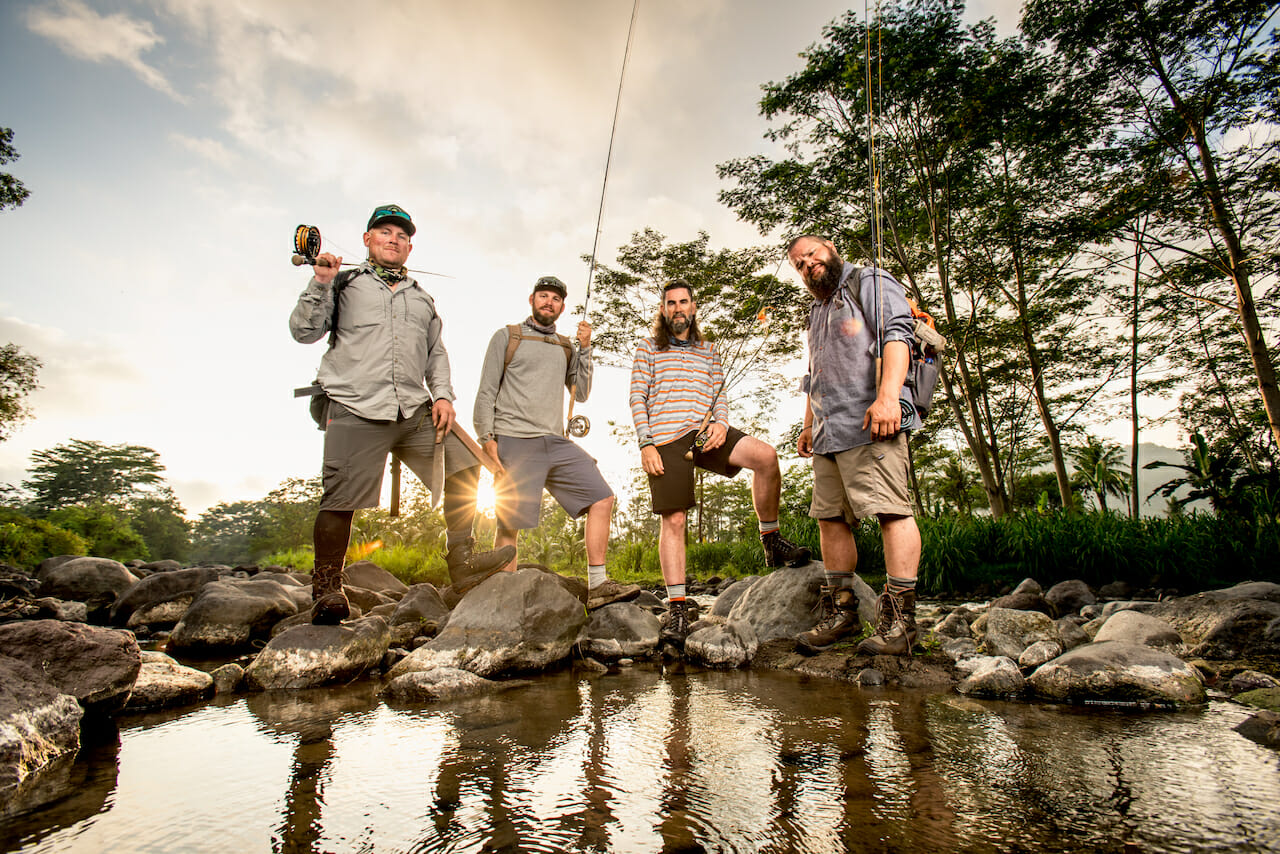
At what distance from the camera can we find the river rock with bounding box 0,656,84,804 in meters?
1.56

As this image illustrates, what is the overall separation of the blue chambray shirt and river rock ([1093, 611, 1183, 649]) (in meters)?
1.60

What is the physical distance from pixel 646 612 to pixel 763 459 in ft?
4.05

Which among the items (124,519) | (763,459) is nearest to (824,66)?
(763,459)

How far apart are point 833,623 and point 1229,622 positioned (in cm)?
219

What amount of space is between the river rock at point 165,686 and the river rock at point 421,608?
1.57 meters

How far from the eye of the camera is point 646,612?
3.79 m

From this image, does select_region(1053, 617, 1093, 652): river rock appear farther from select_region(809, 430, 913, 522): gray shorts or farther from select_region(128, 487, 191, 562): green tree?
select_region(128, 487, 191, 562): green tree

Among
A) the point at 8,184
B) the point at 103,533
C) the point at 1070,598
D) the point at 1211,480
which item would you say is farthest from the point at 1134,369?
the point at 103,533

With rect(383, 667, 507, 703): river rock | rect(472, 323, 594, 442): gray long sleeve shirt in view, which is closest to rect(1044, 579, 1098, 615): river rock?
rect(472, 323, 594, 442): gray long sleeve shirt

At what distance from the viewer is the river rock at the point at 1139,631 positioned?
288 centimetres

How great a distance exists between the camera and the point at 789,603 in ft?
12.8

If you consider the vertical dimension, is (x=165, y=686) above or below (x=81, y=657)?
below

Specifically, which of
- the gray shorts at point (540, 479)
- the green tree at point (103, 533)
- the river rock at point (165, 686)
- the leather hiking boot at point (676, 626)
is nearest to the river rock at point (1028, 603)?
the leather hiking boot at point (676, 626)

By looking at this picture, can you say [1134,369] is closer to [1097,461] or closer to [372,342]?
[1097,461]
